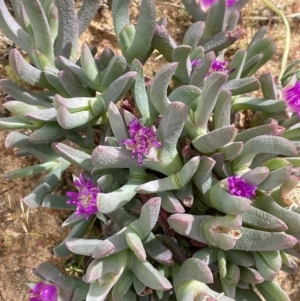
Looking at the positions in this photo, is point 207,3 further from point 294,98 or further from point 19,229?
point 19,229

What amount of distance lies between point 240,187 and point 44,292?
2.38 feet

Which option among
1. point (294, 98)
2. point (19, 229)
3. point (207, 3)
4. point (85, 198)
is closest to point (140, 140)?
point (85, 198)

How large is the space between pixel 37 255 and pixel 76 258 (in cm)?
23

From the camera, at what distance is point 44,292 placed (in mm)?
1568

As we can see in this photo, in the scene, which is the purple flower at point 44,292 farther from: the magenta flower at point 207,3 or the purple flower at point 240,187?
the magenta flower at point 207,3

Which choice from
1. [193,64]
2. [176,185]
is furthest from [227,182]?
[193,64]

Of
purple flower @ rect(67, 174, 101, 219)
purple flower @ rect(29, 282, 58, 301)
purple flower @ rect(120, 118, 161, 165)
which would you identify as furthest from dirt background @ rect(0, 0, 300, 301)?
purple flower @ rect(120, 118, 161, 165)

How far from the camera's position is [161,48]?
167cm

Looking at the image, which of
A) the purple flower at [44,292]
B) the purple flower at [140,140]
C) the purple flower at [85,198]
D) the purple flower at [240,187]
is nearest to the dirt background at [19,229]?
the purple flower at [44,292]

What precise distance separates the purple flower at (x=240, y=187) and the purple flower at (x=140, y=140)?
0.24m

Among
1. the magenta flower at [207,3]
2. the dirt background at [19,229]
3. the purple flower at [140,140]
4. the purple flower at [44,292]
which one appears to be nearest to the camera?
the purple flower at [140,140]

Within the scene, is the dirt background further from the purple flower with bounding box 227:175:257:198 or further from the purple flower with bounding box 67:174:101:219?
the purple flower with bounding box 227:175:257:198

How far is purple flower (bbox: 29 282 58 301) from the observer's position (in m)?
1.57

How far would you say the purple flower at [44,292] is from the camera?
1567 mm
